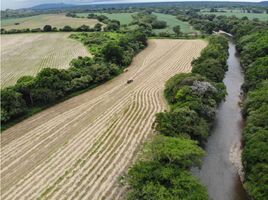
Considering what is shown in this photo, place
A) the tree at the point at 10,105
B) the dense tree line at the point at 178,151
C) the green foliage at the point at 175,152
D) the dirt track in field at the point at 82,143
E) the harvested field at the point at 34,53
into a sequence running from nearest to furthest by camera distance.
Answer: the dense tree line at the point at 178,151
the green foliage at the point at 175,152
the dirt track in field at the point at 82,143
the tree at the point at 10,105
the harvested field at the point at 34,53

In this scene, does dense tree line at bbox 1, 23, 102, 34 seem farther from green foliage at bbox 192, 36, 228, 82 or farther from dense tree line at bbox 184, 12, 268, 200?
dense tree line at bbox 184, 12, 268, 200

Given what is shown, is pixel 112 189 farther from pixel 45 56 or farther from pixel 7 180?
pixel 45 56

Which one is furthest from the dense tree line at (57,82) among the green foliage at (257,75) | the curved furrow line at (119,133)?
the green foliage at (257,75)

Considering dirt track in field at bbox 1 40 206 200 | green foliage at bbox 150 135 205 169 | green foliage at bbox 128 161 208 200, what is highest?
green foliage at bbox 150 135 205 169

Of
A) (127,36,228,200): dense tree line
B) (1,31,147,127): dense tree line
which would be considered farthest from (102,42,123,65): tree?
(127,36,228,200): dense tree line

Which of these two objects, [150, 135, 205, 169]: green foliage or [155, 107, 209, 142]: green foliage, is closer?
[150, 135, 205, 169]: green foliage

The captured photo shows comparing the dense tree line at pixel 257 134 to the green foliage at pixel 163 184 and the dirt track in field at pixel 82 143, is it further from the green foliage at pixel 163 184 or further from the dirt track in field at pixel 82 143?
the dirt track in field at pixel 82 143

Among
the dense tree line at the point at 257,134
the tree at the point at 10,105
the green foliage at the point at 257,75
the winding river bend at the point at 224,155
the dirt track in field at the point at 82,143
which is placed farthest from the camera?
the green foliage at the point at 257,75

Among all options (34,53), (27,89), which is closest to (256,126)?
(27,89)
